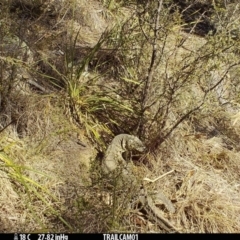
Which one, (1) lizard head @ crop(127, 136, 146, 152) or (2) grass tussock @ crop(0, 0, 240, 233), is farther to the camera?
(1) lizard head @ crop(127, 136, 146, 152)

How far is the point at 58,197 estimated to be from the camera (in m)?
3.17

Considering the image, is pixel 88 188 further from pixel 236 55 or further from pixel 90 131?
pixel 236 55

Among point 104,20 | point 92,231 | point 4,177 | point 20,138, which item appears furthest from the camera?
point 104,20

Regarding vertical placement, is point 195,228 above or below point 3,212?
above

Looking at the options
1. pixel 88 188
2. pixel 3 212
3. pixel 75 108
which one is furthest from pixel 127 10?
pixel 3 212

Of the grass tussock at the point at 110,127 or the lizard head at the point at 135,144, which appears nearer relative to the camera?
the grass tussock at the point at 110,127

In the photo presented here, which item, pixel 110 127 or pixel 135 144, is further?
pixel 110 127

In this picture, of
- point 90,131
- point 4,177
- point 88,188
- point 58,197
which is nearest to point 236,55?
point 90,131

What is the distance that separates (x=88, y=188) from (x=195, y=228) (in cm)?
94

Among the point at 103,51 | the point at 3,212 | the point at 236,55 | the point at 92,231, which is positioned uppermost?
the point at 236,55

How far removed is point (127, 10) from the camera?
580 centimetres

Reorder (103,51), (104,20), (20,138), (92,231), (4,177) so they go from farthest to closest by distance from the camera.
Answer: (104,20)
(103,51)
(20,138)
(4,177)
(92,231)

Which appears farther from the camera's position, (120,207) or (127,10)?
(127,10)

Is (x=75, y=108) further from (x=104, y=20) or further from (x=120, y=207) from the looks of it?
(x=104, y=20)
